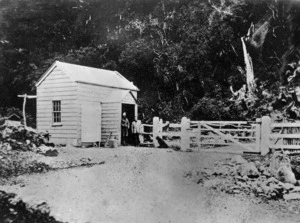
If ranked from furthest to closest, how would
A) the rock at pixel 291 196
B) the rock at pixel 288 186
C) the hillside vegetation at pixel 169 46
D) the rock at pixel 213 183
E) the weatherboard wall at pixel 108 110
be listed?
the weatherboard wall at pixel 108 110 → the hillside vegetation at pixel 169 46 → the rock at pixel 213 183 → the rock at pixel 288 186 → the rock at pixel 291 196

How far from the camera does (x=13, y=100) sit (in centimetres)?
923

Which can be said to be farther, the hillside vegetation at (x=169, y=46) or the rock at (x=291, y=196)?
the hillside vegetation at (x=169, y=46)

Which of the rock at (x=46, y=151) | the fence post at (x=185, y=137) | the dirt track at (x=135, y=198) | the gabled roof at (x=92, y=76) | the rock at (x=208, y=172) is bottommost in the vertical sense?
the dirt track at (x=135, y=198)

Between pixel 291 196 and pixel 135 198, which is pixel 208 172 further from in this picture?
pixel 135 198

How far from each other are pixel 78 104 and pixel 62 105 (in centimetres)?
59

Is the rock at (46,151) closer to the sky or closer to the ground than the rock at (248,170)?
closer to the sky

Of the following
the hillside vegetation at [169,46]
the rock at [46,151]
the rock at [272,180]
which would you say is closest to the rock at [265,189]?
the rock at [272,180]

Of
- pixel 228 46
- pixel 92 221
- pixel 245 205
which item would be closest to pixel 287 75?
pixel 228 46

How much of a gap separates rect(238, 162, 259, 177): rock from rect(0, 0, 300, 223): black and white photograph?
0.07 feet

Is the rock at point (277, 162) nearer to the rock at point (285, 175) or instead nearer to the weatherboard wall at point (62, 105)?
the rock at point (285, 175)

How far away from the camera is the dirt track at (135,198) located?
5.10 m

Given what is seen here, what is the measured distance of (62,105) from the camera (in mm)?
10062

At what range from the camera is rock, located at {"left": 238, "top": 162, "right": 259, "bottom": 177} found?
5.93 meters

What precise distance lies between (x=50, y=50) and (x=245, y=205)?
8.75 metres
